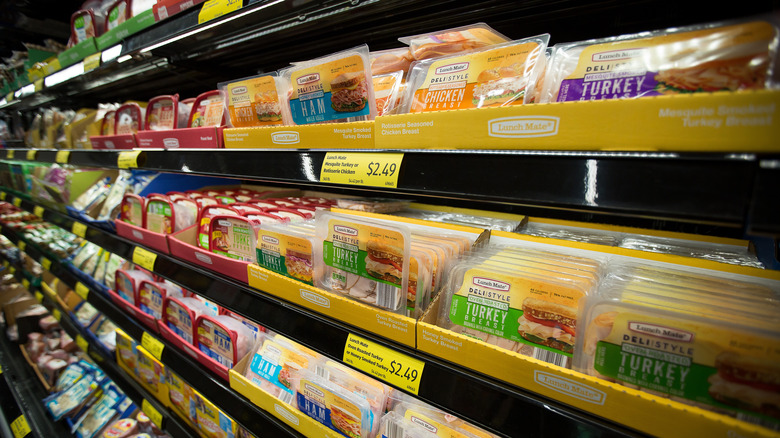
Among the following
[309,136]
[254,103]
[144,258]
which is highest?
[254,103]

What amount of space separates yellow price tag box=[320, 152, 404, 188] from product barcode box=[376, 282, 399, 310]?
0.24 meters

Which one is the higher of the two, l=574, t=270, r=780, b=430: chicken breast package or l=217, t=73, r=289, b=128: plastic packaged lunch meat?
l=217, t=73, r=289, b=128: plastic packaged lunch meat

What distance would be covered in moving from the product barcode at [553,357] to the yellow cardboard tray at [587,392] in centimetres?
8

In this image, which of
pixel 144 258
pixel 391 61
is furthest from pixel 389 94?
pixel 144 258

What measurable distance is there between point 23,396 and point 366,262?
3.02m

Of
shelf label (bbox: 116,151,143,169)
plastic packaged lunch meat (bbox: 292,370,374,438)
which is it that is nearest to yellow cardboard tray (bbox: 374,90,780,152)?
plastic packaged lunch meat (bbox: 292,370,374,438)

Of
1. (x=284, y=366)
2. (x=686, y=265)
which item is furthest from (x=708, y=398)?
(x=284, y=366)

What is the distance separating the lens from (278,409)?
3.46 feet

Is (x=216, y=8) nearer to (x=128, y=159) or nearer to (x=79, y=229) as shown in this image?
(x=128, y=159)

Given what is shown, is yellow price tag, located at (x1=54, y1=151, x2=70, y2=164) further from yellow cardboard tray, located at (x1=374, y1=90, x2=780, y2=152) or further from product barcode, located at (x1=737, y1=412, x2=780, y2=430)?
product barcode, located at (x1=737, y1=412, x2=780, y2=430)

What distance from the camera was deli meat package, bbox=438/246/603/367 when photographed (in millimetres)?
667

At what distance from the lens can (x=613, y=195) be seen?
0.50 metres

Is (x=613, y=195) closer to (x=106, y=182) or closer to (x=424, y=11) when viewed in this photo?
(x=424, y=11)

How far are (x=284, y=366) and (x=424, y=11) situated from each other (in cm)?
118
